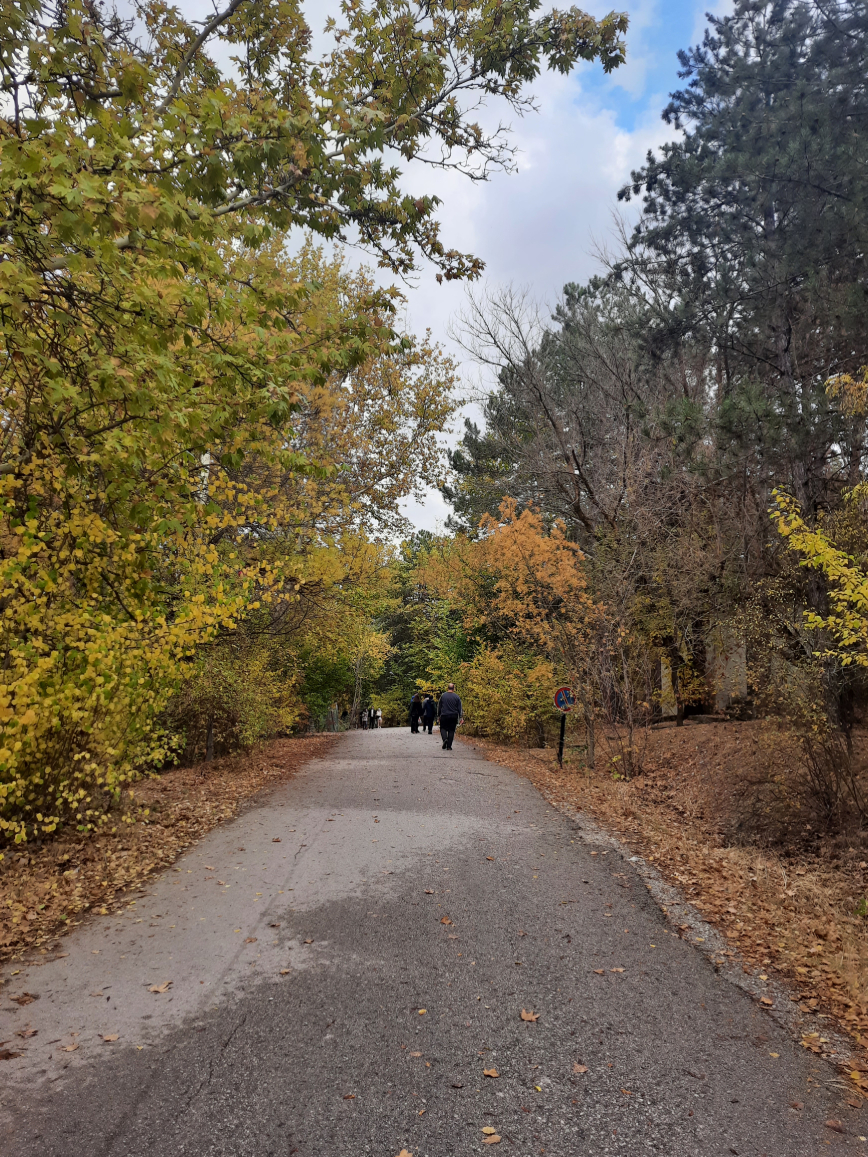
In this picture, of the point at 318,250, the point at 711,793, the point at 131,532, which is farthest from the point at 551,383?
the point at 131,532

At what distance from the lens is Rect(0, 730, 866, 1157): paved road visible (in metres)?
3.10

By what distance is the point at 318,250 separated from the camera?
594 inches

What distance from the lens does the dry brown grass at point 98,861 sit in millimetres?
5441

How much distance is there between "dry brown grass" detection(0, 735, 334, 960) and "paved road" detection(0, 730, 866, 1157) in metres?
0.36

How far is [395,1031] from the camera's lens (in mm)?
3904

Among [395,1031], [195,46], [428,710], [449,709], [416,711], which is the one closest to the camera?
[395,1031]

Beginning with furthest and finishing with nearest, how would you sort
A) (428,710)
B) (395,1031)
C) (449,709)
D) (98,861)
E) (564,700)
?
(428,710) → (449,709) → (564,700) → (98,861) → (395,1031)

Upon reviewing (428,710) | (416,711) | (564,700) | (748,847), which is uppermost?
(564,700)

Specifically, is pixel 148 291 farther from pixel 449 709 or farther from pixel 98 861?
pixel 449 709

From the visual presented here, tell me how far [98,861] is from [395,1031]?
4337 mm

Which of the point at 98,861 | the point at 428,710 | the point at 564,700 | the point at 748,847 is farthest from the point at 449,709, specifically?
the point at 98,861

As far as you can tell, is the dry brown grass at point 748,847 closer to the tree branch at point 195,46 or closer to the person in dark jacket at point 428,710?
the tree branch at point 195,46

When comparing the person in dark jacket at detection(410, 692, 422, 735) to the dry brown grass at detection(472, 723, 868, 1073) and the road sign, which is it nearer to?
the dry brown grass at detection(472, 723, 868, 1073)

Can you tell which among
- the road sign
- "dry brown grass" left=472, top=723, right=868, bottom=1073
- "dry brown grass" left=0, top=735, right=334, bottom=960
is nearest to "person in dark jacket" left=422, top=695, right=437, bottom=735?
"dry brown grass" left=472, top=723, right=868, bottom=1073
